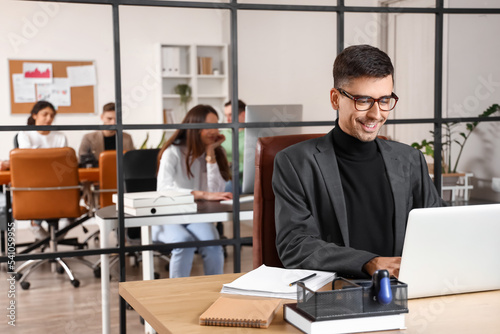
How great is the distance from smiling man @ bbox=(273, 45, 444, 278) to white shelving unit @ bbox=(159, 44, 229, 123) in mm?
5680

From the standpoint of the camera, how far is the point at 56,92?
736 cm

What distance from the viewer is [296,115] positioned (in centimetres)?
300

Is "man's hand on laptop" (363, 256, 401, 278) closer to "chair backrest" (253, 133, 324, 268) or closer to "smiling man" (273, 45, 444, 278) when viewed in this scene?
"smiling man" (273, 45, 444, 278)

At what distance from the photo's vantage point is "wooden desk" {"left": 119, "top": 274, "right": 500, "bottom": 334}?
1070 mm

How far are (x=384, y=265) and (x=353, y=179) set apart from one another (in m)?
0.47

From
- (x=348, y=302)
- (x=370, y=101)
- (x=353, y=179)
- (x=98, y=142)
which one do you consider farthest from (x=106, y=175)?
(x=348, y=302)

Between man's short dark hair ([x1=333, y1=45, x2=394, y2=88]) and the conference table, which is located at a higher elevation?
man's short dark hair ([x1=333, y1=45, x2=394, y2=88])

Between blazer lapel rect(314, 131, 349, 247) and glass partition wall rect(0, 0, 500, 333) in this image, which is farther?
glass partition wall rect(0, 0, 500, 333)

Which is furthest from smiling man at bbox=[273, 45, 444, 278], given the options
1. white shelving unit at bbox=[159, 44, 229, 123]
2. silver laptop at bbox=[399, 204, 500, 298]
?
white shelving unit at bbox=[159, 44, 229, 123]

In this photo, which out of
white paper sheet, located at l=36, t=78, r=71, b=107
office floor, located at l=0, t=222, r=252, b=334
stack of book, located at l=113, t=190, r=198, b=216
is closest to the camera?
stack of book, located at l=113, t=190, r=198, b=216

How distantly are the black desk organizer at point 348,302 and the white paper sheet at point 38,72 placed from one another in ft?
22.6

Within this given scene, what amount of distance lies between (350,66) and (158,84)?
6048 mm

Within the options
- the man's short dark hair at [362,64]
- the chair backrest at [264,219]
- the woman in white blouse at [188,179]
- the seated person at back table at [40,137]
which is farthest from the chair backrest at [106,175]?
the man's short dark hair at [362,64]

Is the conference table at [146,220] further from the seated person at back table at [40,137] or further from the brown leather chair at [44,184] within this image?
the seated person at back table at [40,137]
